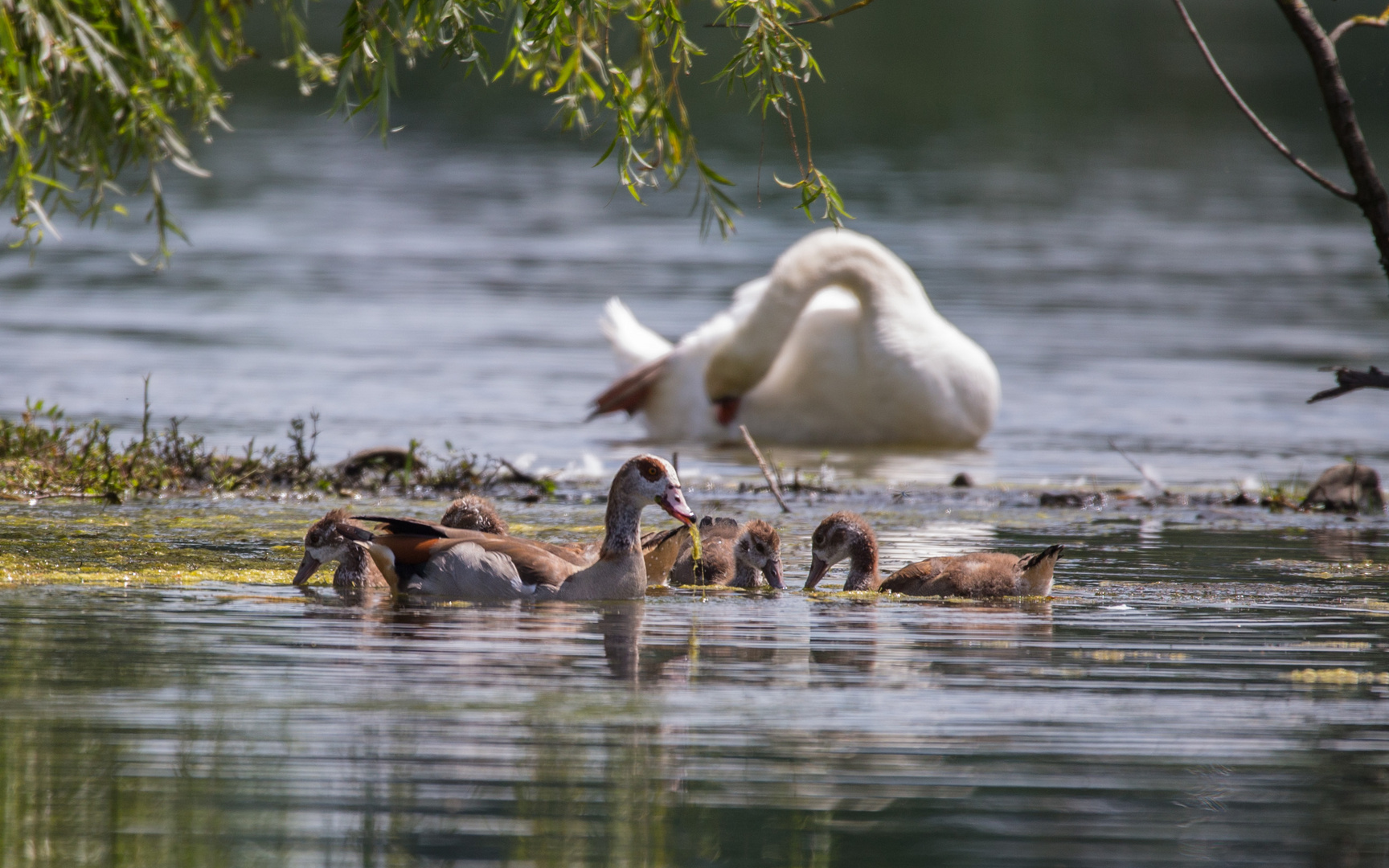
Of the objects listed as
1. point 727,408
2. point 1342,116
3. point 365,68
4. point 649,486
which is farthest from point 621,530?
point 727,408

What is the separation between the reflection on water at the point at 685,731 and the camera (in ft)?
15.1

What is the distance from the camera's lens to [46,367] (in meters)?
17.5

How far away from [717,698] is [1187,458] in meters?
9.73

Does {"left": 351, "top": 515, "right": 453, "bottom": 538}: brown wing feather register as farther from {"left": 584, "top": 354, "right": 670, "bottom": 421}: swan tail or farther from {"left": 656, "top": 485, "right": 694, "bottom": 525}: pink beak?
{"left": 584, "top": 354, "right": 670, "bottom": 421}: swan tail

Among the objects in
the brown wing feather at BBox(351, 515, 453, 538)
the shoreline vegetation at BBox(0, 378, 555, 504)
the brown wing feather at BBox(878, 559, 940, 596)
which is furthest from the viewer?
the shoreline vegetation at BBox(0, 378, 555, 504)

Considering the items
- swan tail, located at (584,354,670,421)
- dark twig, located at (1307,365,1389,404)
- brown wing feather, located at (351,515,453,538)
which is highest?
swan tail, located at (584,354,670,421)

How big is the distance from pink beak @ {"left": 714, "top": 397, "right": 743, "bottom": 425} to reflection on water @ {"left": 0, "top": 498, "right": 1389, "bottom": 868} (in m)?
7.81

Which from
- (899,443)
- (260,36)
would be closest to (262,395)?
(899,443)

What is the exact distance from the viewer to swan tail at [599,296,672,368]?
17.5m

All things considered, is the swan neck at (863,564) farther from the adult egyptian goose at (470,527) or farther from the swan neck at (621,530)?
the adult egyptian goose at (470,527)

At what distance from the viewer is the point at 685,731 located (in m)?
5.55

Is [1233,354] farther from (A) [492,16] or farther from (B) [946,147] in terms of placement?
(B) [946,147]

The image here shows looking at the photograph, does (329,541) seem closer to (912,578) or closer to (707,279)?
(912,578)

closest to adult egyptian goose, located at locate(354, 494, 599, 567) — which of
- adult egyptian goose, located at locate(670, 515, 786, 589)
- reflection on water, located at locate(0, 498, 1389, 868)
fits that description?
reflection on water, located at locate(0, 498, 1389, 868)
